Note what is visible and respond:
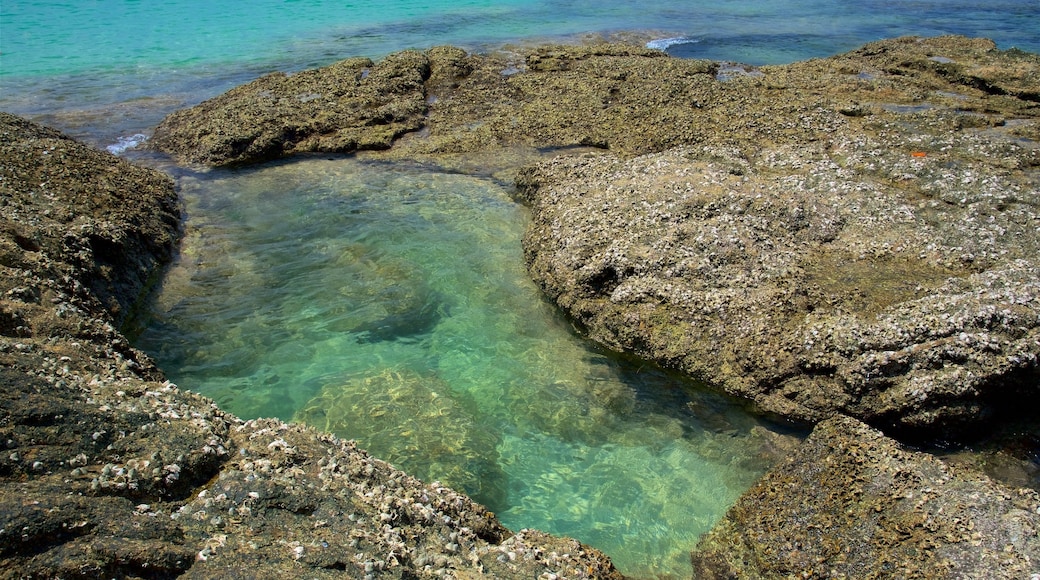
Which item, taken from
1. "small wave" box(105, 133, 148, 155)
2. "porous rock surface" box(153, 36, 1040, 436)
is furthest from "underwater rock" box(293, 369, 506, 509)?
"small wave" box(105, 133, 148, 155)

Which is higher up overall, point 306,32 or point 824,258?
point 306,32

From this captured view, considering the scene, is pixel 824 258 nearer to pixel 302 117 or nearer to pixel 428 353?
pixel 428 353

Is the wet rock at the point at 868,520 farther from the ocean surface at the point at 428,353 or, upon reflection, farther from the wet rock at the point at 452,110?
A: the wet rock at the point at 452,110

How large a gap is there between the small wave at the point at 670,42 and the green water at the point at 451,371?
1307 centimetres

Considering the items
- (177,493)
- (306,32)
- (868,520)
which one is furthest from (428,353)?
(306,32)

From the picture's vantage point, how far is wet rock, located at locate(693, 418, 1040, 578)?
4414mm

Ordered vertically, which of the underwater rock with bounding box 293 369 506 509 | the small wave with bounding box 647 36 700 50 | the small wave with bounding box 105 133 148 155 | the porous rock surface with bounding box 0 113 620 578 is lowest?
the underwater rock with bounding box 293 369 506 509

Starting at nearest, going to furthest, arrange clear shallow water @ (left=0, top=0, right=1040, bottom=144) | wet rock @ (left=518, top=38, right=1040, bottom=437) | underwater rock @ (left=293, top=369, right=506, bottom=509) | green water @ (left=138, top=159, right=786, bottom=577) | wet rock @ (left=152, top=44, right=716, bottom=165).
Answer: green water @ (left=138, top=159, right=786, bottom=577), underwater rock @ (left=293, top=369, right=506, bottom=509), wet rock @ (left=518, top=38, right=1040, bottom=437), wet rock @ (left=152, top=44, right=716, bottom=165), clear shallow water @ (left=0, top=0, right=1040, bottom=144)

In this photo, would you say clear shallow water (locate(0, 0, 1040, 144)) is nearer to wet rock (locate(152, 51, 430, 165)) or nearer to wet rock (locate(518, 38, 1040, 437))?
wet rock (locate(152, 51, 430, 165))

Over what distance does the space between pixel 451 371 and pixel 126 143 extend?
1058cm

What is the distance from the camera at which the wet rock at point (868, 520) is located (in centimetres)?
441

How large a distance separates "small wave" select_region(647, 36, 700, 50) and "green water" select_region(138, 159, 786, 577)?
13075 mm

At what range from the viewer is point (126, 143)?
13750 millimetres

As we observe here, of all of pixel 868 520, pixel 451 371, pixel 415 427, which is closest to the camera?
pixel 868 520
